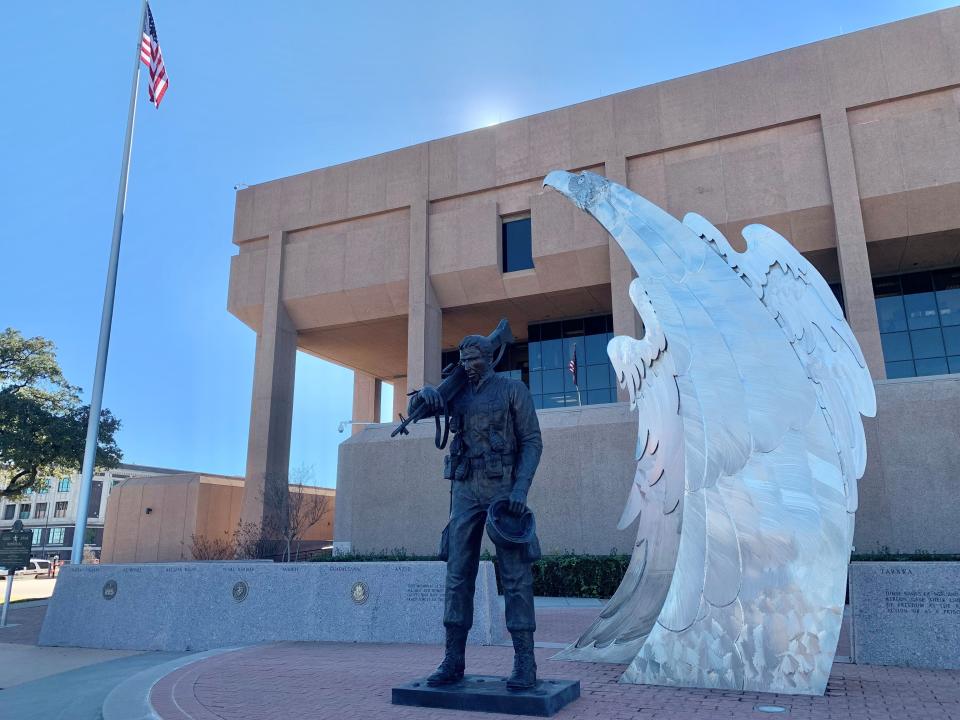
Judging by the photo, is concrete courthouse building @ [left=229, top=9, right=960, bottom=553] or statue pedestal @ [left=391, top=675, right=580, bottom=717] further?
concrete courthouse building @ [left=229, top=9, right=960, bottom=553]

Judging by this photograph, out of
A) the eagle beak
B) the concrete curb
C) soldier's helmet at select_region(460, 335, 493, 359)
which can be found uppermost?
the eagle beak

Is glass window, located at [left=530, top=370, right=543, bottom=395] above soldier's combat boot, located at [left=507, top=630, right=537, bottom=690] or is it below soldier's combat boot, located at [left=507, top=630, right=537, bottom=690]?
above

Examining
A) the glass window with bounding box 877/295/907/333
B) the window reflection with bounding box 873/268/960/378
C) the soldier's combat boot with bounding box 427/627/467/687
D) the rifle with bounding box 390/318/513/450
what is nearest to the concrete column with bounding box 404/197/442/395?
the window reflection with bounding box 873/268/960/378

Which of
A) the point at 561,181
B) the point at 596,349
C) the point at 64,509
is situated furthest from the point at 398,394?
the point at 64,509

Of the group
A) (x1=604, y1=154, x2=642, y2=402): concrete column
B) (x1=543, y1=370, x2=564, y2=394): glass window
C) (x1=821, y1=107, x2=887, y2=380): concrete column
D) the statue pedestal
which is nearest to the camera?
the statue pedestal

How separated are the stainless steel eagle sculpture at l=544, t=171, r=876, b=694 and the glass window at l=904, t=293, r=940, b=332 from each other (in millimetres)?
21773

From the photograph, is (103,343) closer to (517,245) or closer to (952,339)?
(517,245)

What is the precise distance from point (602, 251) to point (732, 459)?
19.8m

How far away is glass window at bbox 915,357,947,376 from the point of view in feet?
82.7

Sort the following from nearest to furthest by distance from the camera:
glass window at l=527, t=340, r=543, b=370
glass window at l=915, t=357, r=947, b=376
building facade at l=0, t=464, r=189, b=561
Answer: glass window at l=915, t=357, r=947, b=376 → glass window at l=527, t=340, r=543, b=370 → building facade at l=0, t=464, r=189, b=561

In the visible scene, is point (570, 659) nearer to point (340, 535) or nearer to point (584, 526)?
point (584, 526)

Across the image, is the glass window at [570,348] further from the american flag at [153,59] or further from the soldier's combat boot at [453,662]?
the soldier's combat boot at [453,662]

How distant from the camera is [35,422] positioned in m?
26.7

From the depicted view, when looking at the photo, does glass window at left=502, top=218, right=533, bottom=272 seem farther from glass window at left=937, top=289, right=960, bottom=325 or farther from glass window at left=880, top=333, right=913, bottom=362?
glass window at left=937, top=289, right=960, bottom=325
